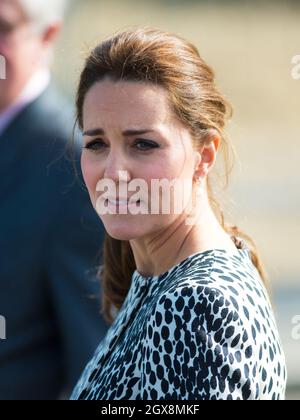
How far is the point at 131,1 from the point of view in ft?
54.6

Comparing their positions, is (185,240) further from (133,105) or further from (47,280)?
(47,280)

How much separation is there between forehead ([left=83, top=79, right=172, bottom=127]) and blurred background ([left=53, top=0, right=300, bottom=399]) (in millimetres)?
4152

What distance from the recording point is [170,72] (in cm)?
228

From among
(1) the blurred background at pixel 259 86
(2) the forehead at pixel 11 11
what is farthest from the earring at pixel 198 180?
(1) the blurred background at pixel 259 86

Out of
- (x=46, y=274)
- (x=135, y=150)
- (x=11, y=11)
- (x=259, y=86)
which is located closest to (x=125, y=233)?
(x=135, y=150)

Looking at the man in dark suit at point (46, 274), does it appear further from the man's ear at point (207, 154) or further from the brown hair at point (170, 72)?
the man's ear at point (207, 154)

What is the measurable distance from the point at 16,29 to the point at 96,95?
1.38m

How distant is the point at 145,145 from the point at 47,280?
4.19 feet

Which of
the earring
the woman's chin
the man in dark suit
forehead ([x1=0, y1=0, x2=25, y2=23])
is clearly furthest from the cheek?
forehead ([x1=0, y1=0, x2=25, y2=23])

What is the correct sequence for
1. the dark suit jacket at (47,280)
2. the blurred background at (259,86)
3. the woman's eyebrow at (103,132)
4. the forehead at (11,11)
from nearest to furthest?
the woman's eyebrow at (103,132) < the dark suit jacket at (47,280) < the forehead at (11,11) < the blurred background at (259,86)

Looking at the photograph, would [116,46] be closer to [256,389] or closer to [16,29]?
[256,389]

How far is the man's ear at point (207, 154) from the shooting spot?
2334 mm

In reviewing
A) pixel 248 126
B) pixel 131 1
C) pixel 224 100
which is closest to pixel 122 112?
pixel 224 100

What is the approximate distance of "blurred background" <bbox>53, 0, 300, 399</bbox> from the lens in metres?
8.53
